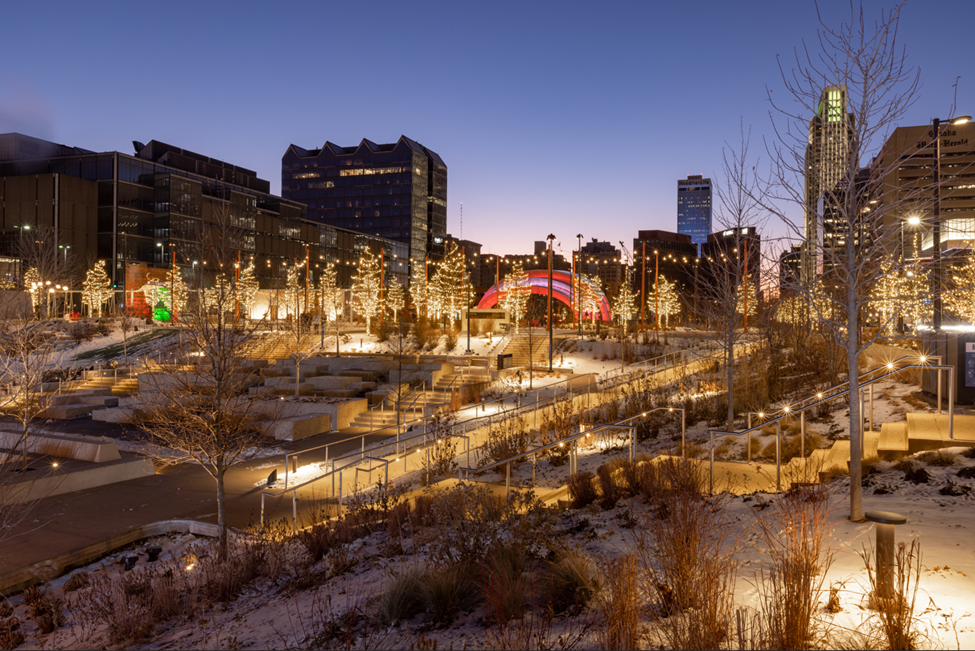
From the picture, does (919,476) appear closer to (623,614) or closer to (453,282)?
(623,614)

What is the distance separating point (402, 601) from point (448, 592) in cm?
43

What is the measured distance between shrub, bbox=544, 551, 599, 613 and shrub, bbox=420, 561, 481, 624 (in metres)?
0.73

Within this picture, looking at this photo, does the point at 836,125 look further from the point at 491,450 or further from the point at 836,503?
the point at 491,450

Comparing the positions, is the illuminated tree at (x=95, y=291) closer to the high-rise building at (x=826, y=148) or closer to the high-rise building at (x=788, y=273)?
the high-rise building at (x=788, y=273)

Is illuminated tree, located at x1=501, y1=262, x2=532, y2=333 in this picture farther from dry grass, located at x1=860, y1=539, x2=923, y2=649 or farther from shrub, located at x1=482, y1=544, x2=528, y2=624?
dry grass, located at x1=860, y1=539, x2=923, y2=649

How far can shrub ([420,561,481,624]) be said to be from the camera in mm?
5027

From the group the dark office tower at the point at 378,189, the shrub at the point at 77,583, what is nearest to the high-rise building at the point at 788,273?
the shrub at the point at 77,583

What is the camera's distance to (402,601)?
17.0 feet

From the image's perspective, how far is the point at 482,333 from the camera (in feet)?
138

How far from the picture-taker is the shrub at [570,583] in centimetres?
479

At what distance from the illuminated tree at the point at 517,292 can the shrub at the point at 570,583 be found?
41.8 metres

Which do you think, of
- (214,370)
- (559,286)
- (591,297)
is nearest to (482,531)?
(214,370)

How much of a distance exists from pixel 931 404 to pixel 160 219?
8025 centimetres

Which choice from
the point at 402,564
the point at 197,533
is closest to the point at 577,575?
the point at 402,564
